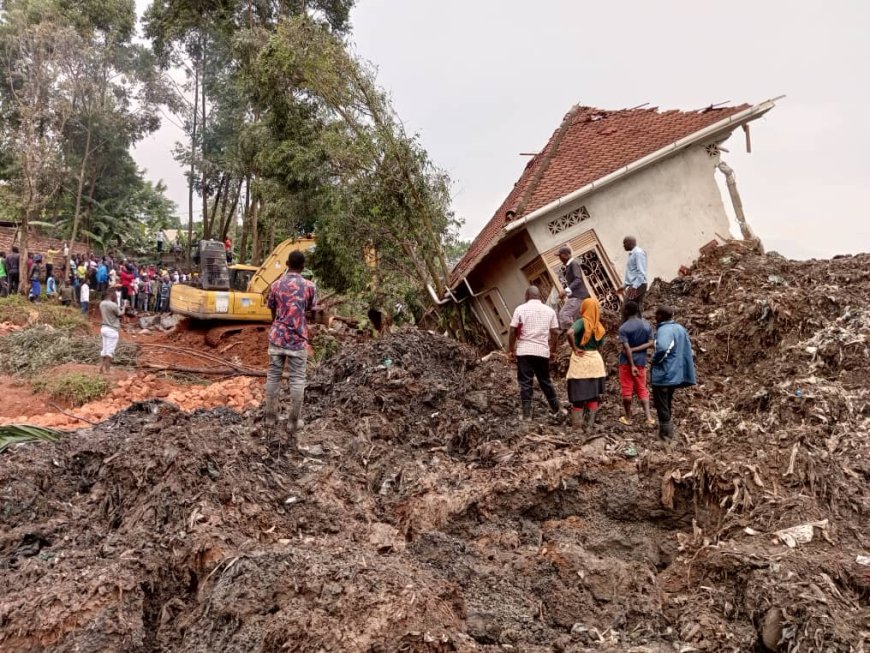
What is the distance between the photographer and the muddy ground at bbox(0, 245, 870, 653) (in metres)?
3.33

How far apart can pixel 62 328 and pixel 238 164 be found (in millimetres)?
10565

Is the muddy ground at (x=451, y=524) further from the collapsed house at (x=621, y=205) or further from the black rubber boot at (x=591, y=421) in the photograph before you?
the collapsed house at (x=621, y=205)

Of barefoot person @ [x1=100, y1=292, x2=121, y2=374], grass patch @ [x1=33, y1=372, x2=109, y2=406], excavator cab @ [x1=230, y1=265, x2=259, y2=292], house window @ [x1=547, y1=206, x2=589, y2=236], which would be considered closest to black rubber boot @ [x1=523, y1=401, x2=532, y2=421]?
house window @ [x1=547, y1=206, x2=589, y2=236]

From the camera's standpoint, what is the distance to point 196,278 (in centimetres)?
1877

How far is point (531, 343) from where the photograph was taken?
6934mm

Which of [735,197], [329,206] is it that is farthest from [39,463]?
[735,197]

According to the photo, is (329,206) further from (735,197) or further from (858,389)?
(858,389)

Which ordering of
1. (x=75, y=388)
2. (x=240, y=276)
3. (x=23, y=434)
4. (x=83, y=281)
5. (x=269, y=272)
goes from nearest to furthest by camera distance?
(x=23, y=434) < (x=75, y=388) < (x=269, y=272) < (x=240, y=276) < (x=83, y=281)

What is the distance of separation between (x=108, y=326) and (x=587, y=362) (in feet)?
29.1

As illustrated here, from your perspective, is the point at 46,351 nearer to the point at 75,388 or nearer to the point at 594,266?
the point at 75,388

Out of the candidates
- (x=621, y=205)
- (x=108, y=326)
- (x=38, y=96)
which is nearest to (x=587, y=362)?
(x=621, y=205)

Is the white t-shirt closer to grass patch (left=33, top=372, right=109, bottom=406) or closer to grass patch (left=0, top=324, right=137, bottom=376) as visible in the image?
grass patch (left=33, top=372, right=109, bottom=406)

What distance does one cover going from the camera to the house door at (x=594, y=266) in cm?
1166

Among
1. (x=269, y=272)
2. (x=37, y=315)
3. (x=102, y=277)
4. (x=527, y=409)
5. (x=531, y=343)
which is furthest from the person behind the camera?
(x=102, y=277)
